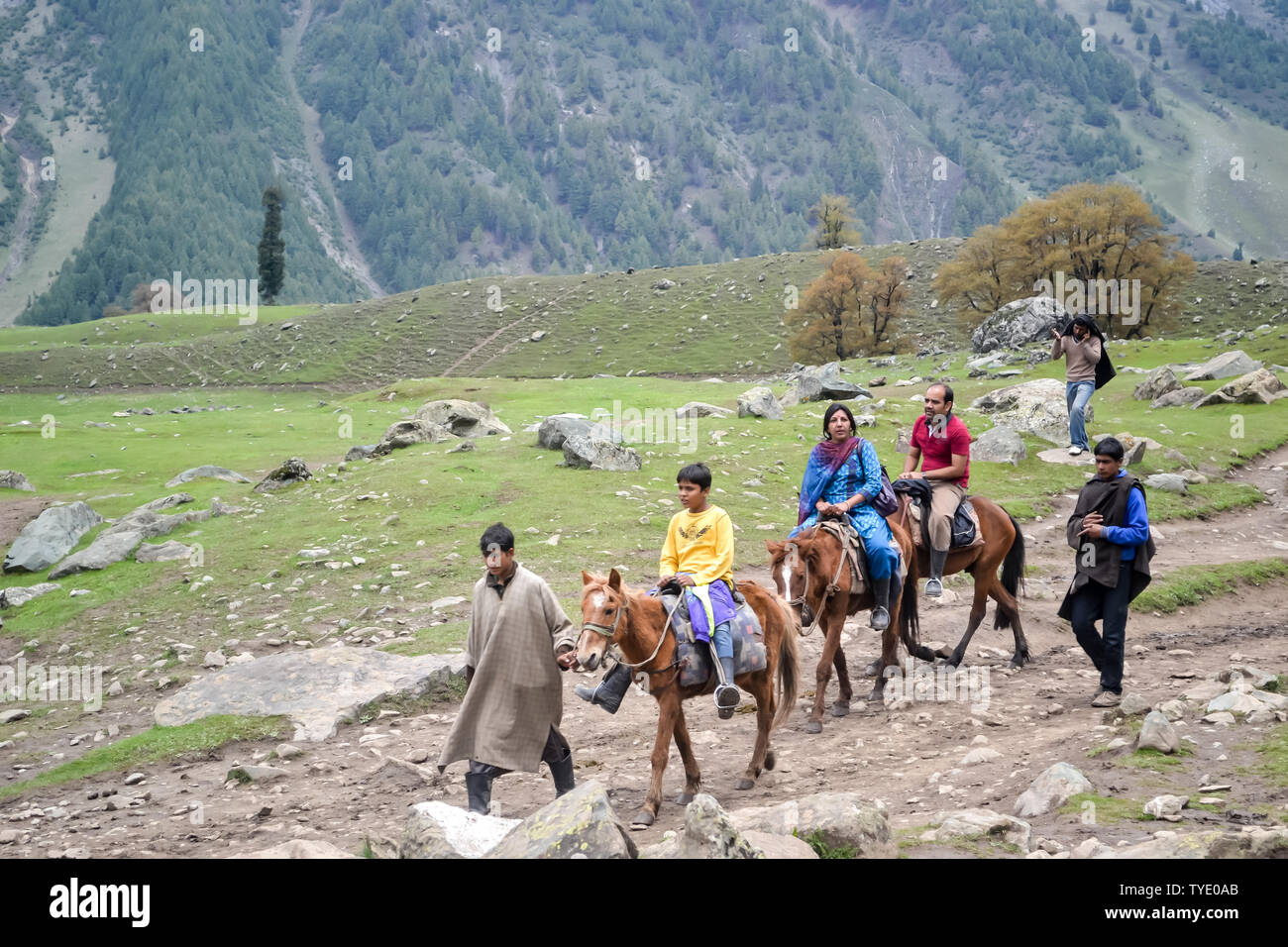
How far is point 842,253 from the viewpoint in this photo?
67.4m

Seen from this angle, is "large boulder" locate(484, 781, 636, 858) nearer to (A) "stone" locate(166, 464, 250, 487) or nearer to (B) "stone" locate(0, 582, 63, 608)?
(B) "stone" locate(0, 582, 63, 608)

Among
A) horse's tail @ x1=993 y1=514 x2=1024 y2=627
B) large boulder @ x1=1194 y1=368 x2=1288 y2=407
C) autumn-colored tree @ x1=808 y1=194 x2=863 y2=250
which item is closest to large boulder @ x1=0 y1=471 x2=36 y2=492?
horse's tail @ x1=993 y1=514 x2=1024 y2=627

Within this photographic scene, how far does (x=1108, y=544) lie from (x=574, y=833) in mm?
7327

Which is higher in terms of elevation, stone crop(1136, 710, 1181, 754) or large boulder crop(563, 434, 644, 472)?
large boulder crop(563, 434, 644, 472)

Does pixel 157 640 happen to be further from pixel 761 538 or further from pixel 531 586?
pixel 761 538

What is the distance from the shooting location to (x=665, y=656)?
27.4 feet

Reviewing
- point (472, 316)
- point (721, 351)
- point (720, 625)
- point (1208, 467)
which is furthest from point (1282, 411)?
point (472, 316)

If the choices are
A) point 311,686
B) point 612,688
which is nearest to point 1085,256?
point 311,686

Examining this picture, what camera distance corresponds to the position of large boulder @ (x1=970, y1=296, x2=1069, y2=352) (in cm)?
4925

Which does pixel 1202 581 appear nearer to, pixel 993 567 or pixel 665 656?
pixel 993 567

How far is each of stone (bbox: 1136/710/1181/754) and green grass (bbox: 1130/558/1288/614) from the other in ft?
26.2

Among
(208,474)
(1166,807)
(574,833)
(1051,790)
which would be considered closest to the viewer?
(574,833)
